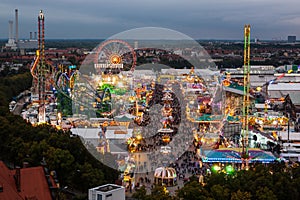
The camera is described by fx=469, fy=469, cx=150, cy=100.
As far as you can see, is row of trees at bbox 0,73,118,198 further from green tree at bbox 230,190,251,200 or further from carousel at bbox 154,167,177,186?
green tree at bbox 230,190,251,200

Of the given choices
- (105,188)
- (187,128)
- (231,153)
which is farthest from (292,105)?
(105,188)

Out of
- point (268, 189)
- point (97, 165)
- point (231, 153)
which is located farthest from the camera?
point (231, 153)

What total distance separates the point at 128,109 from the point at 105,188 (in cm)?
1209

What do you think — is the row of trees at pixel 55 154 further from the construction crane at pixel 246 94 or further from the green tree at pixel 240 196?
the construction crane at pixel 246 94

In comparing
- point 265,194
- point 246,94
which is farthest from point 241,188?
point 246,94

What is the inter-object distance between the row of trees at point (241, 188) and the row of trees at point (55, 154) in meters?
1.40

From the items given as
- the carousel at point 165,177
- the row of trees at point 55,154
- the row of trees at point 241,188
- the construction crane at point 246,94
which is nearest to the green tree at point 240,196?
the row of trees at point 241,188

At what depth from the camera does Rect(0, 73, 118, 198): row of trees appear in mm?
9781

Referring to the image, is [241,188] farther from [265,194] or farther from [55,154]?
[55,154]

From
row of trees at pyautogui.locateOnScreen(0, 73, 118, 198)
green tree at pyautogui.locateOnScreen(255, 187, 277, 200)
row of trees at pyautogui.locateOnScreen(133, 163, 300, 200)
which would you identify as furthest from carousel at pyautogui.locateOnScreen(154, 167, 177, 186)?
green tree at pyautogui.locateOnScreen(255, 187, 277, 200)

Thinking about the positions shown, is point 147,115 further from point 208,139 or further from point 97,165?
point 97,165

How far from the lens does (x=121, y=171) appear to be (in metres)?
11.3

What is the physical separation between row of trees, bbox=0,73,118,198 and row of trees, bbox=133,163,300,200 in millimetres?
1399

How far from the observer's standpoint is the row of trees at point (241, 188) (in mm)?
8398
